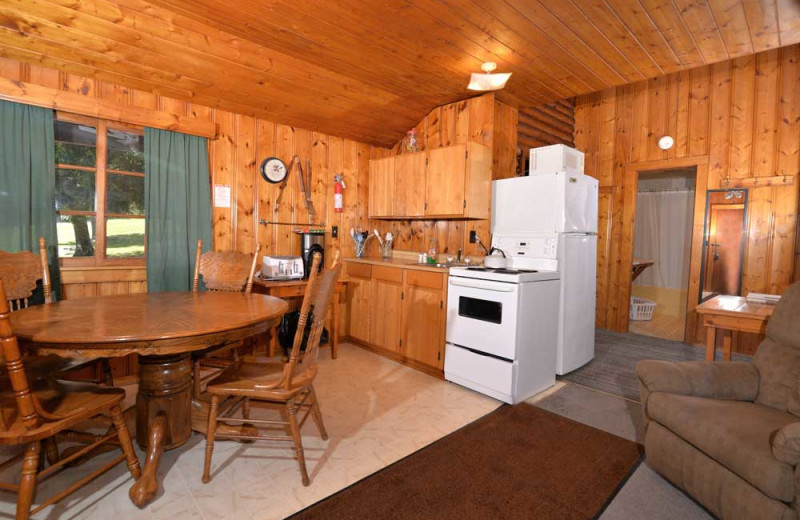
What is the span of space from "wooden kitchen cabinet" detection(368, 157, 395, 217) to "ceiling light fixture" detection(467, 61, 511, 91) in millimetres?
1297

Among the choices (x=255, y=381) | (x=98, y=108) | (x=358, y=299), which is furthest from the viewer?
(x=358, y=299)

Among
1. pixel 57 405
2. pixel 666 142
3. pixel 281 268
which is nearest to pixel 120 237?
pixel 281 268

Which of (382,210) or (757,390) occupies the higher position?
(382,210)

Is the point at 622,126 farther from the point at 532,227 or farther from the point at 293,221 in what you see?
the point at 293,221

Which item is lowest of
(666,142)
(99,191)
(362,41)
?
(99,191)

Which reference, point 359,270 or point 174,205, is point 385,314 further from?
point 174,205

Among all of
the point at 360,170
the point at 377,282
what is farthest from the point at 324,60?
the point at 377,282

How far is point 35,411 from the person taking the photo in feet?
4.50

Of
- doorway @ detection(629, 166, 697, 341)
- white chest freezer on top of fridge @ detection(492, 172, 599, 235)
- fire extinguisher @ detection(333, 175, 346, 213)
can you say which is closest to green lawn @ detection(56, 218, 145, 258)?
fire extinguisher @ detection(333, 175, 346, 213)

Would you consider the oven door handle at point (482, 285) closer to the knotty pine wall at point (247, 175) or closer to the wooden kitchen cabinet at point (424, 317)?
the wooden kitchen cabinet at point (424, 317)

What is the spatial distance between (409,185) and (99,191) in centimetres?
262

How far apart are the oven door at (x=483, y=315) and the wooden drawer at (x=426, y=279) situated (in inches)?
4.0

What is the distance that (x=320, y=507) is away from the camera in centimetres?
169

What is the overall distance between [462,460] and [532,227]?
2.04 metres
